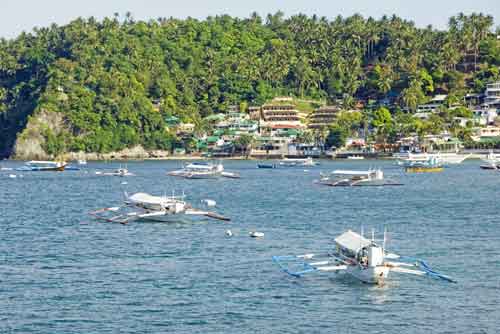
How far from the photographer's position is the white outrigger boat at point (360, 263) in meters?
46.1

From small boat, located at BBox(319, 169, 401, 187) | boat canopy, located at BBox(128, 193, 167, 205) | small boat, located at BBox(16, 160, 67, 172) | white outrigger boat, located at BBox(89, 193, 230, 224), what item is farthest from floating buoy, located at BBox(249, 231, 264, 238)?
small boat, located at BBox(16, 160, 67, 172)

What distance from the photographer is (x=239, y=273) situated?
5069 centimetres

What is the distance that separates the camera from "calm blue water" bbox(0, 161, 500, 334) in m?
40.8

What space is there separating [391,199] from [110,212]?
29.7m

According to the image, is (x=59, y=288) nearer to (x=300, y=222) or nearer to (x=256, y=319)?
(x=256, y=319)

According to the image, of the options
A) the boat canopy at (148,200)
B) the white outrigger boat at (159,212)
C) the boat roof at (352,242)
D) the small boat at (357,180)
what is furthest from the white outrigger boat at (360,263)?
the small boat at (357,180)

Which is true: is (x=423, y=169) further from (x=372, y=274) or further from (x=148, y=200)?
(x=372, y=274)

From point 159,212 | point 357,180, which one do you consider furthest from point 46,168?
point 159,212

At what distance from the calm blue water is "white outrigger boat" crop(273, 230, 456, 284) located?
0.54m

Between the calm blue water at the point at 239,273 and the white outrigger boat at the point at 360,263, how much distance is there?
54 centimetres

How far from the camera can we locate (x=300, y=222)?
75.4 meters

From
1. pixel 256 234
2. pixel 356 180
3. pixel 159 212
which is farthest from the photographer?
pixel 356 180

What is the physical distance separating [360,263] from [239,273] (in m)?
6.75

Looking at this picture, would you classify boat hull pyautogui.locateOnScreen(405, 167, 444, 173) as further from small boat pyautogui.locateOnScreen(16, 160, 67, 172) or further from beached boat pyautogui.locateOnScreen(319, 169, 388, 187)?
small boat pyautogui.locateOnScreen(16, 160, 67, 172)
